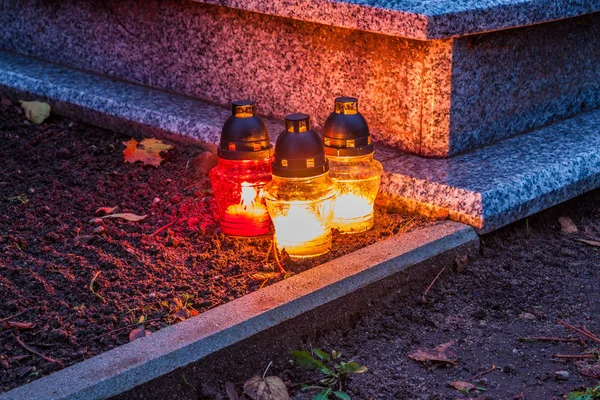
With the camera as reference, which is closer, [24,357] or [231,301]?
[24,357]

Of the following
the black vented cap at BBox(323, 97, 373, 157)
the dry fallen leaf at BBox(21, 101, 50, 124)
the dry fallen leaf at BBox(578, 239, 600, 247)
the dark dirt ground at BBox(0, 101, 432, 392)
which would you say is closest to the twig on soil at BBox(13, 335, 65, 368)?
the dark dirt ground at BBox(0, 101, 432, 392)

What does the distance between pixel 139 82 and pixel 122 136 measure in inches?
19.3

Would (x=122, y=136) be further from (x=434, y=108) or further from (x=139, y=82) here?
(x=434, y=108)

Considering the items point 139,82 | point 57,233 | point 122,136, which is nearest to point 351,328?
point 57,233

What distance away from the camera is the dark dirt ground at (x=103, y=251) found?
2752 millimetres

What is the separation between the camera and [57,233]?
342 cm

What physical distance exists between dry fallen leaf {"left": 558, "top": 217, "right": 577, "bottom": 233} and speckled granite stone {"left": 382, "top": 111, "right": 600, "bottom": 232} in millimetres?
116

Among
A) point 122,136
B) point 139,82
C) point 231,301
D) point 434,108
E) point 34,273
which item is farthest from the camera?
point 139,82

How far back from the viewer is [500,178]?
3508 mm

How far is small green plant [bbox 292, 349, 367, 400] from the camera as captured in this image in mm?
2582

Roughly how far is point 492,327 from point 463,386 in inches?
15.5

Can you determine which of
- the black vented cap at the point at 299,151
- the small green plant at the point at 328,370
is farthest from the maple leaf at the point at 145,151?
the small green plant at the point at 328,370

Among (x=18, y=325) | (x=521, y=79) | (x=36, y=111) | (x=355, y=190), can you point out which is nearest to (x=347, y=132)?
(x=355, y=190)

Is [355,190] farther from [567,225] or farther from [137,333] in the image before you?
[137,333]
